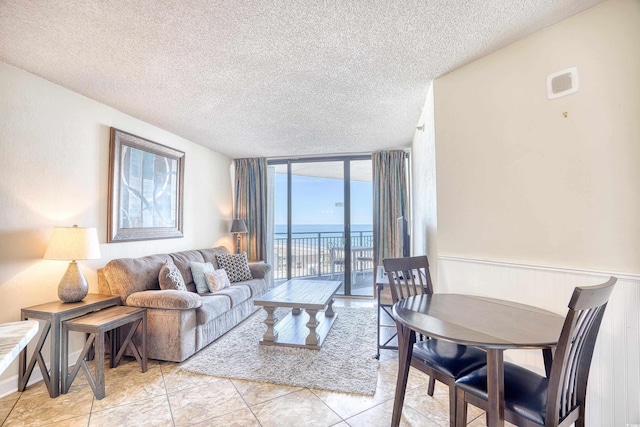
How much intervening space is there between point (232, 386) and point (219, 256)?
2208 millimetres

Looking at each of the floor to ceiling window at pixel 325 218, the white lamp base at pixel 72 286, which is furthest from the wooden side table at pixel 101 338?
the floor to ceiling window at pixel 325 218

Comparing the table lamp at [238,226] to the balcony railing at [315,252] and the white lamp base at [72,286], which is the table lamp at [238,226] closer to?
the balcony railing at [315,252]

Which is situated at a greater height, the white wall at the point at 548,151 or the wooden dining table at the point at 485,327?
the white wall at the point at 548,151

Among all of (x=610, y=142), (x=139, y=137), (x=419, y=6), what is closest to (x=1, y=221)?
(x=139, y=137)

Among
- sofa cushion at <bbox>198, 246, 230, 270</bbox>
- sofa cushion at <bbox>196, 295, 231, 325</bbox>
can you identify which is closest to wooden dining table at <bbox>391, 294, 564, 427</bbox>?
sofa cushion at <bbox>196, 295, 231, 325</bbox>

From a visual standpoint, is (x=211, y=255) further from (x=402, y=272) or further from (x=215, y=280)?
(x=402, y=272)

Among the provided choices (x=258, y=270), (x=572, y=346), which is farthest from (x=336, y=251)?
(x=572, y=346)

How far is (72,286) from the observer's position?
2.37m

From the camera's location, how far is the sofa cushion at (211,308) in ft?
9.22

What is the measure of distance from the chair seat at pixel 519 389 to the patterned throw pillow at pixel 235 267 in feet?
10.6

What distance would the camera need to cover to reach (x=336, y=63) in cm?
222

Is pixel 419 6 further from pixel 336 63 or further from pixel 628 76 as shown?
pixel 628 76

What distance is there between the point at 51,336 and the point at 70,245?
2.18 ft

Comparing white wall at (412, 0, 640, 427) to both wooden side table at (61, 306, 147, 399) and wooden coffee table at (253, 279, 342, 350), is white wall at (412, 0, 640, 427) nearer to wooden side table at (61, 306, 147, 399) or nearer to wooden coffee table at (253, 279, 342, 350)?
wooden coffee table at (253, 279, 342, 350)
